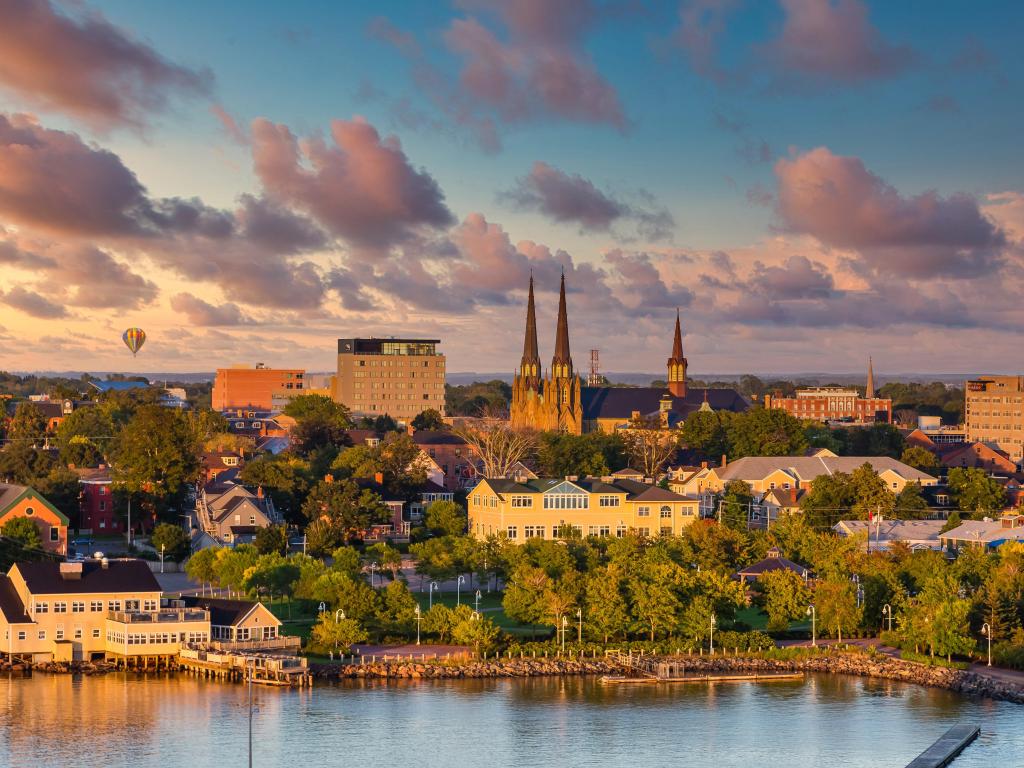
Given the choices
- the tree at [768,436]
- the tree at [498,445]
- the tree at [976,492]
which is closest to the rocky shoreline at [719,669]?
the tree at [976,492]

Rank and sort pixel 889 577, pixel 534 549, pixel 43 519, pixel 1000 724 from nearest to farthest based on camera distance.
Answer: pixel 1000 724, pixel 889 577, pixel 534 549, pixel 43 519

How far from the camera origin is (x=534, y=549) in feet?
224

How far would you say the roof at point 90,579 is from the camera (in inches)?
2207

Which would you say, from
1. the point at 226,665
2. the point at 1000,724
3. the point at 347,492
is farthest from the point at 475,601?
the point at 1000,724

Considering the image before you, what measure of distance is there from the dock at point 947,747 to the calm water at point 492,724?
330 millimetres

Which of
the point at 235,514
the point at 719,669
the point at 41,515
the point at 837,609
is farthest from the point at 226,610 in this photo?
the point at 235,514

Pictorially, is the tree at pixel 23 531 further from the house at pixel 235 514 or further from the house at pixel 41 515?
the house at pixel 235 514

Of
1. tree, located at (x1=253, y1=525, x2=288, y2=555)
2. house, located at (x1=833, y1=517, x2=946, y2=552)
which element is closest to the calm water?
tree, located at (x1=253, y1=525, x2=288, y2=555)

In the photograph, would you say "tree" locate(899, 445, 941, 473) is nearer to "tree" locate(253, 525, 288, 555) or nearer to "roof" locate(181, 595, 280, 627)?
"tree" locate(253, 525, 288, 555)

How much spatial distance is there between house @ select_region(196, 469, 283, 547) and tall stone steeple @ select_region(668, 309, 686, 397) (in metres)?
69.7

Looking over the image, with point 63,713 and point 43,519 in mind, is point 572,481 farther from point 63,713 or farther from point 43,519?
point 63,713

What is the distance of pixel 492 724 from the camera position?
47531mm

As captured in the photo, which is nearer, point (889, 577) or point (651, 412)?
point (889, 577)

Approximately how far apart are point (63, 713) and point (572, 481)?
37816 millimetres
